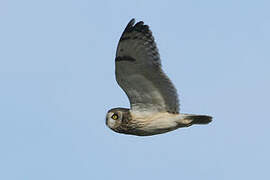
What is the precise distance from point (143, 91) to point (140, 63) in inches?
16.7

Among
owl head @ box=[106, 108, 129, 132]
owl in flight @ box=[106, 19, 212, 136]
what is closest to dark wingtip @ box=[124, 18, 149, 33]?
owl in flight @ box=[106, 19, 212, 136]

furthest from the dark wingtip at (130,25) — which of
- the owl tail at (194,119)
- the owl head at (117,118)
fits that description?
the owl tail at (194,119)

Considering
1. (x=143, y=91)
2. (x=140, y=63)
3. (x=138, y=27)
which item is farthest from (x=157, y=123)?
(x=138, y=27)

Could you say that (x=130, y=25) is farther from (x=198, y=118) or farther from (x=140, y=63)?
(x=198, y=118)

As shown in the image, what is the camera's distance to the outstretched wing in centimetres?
890

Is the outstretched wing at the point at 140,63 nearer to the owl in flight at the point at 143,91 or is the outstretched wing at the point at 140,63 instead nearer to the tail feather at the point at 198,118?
the owl in flight at the point at 143,91

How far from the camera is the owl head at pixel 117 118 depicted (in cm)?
925

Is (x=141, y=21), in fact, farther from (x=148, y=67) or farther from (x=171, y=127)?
(x=171, y=127)

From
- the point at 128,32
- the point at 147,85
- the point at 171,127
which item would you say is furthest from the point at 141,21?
the point at 171,127

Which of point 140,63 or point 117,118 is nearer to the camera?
point 140,63

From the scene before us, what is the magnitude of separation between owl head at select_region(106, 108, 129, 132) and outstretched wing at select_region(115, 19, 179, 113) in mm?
355

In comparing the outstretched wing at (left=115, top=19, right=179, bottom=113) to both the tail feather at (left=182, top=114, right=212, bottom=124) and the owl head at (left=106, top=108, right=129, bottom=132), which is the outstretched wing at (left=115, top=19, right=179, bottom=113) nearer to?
the tail feather at (left=182, top=114, right=212, bottom=124)

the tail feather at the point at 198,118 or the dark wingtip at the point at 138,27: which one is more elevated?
the dark wingtip at the point at 138,27

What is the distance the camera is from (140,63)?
8.93 metres
